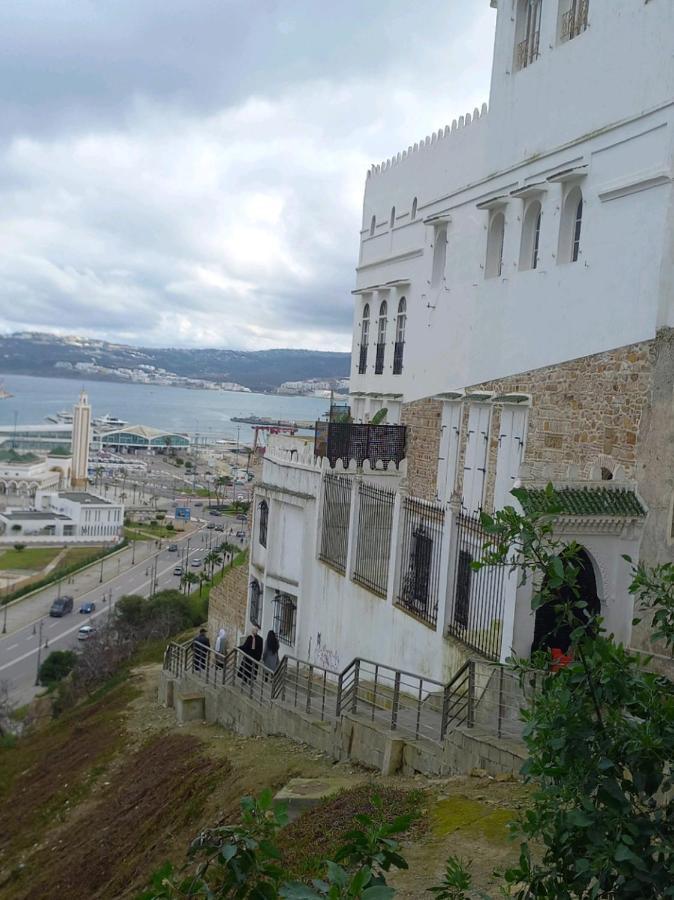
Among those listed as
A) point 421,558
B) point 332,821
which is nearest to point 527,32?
point 421,558

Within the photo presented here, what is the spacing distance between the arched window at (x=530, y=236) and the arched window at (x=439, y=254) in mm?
3910

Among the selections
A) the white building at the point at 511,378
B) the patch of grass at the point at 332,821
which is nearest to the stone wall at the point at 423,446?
the white building at the point at 511,378

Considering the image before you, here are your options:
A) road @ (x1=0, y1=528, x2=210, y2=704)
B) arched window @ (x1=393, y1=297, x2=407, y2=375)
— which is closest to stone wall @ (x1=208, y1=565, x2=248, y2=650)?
arched window @ (x1=393, y1=297, x2=407, y2=375)

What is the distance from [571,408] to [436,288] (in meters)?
6.70

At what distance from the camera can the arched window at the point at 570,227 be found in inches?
620

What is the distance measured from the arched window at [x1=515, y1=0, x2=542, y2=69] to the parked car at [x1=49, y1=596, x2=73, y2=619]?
58.1m

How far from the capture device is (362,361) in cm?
2547

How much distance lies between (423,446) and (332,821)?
41.8ft

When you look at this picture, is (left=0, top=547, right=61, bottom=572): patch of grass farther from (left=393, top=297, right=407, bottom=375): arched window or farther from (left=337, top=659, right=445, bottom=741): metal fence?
(left=337, top=659, right=445, bottom=741): metal fence

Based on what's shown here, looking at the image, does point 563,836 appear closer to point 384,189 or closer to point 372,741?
point 372,741

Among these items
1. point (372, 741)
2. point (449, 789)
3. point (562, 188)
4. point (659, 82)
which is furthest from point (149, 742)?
point (659, 82)

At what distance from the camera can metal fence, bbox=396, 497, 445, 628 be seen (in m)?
14.1

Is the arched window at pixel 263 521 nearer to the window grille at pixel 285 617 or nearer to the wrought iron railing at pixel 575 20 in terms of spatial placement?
the window grille at pixel 285 617

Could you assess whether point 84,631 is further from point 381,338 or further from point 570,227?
point 570,227
